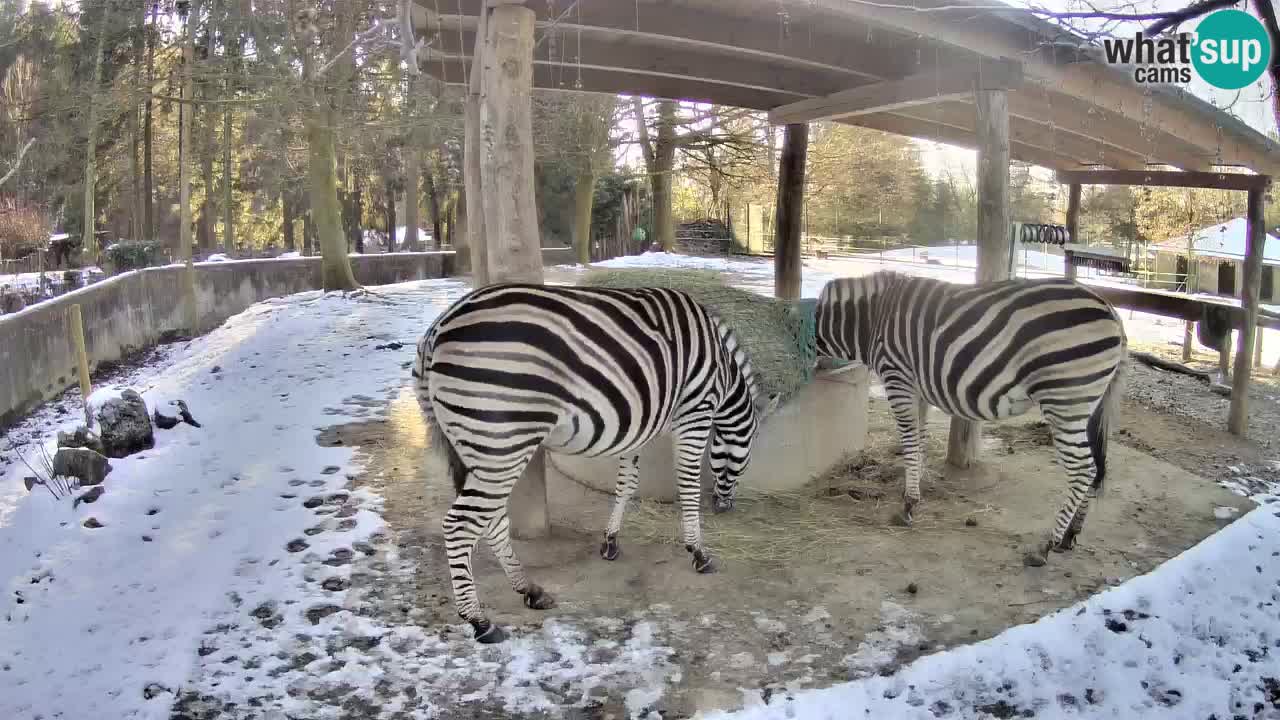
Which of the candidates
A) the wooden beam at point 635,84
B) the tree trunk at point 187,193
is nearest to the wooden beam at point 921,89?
the wooden beam at point 635,84

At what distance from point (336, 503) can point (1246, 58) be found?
6988 millimetres

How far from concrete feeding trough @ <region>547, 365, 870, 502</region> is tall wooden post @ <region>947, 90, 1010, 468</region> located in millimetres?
946

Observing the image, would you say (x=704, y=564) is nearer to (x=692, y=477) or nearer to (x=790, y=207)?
(x=692, y=477)

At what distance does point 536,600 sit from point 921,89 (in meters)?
5.28

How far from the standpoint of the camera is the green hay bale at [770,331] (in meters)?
6.03

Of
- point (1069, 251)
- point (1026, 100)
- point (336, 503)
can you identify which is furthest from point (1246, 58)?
point (336, 503)

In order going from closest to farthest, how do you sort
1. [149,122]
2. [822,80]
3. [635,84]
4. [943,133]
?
[822,80]
[635,84]
[943,133]
[149,122]

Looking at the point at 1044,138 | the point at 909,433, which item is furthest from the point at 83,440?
the point at 1044,138

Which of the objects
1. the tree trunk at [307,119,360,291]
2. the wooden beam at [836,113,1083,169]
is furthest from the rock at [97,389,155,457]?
the tree trunk at [307,119,360,291]

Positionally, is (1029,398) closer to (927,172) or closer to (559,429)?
(559,429)

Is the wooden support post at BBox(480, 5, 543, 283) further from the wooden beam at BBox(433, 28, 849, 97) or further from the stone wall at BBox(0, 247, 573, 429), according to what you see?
the stone wall at BBox(0, 247, 573, 429)

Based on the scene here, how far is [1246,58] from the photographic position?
5766mm

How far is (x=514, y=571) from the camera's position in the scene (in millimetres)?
4398

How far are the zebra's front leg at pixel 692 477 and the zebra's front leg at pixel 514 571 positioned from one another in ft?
3.08
